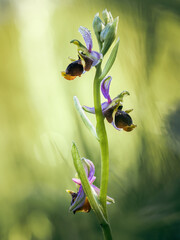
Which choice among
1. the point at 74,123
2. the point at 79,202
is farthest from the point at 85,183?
the point at 74,123

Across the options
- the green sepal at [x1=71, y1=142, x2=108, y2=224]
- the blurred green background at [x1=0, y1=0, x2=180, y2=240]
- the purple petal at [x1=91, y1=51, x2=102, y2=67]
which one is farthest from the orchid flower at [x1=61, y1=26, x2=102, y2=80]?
the blurred green background at [x1=0, y1=0, x2=180, y2=240]

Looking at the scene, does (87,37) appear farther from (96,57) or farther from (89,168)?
(89,168)

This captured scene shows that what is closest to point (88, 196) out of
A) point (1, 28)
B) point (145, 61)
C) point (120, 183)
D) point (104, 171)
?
point (104, 171)

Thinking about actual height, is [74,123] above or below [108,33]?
below

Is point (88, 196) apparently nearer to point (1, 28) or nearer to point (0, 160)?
point (0, 160)

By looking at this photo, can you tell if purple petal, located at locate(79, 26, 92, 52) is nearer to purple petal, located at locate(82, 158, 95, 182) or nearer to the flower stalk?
the flower stalk

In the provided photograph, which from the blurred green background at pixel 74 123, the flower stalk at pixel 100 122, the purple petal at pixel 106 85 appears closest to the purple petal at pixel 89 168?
the flower stalk at pixel 100 122

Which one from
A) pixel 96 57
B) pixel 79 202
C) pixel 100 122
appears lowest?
pixel 79 202
